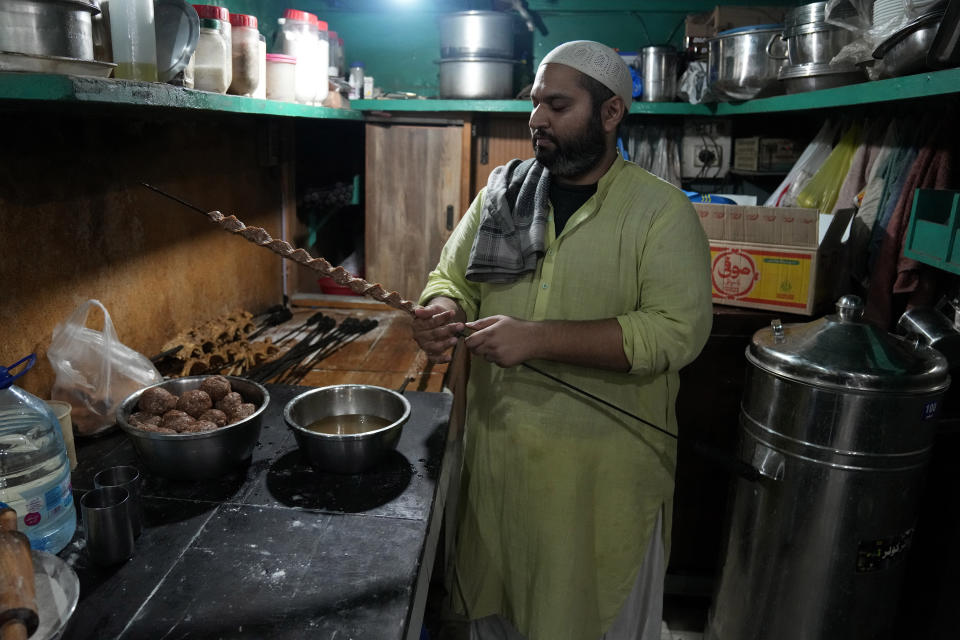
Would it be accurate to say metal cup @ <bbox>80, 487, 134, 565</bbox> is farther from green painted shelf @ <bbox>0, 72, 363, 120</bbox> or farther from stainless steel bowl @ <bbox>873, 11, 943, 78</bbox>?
stainless steel bowl @ <bbox>873, 11, 943, 78</bbox>

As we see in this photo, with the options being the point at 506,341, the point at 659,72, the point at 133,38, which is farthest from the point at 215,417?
the point at 659,72

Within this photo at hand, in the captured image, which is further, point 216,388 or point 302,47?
point 302,47

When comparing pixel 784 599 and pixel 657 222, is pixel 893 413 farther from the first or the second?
pixel 657 222

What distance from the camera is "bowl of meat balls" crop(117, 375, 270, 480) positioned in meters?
1.79

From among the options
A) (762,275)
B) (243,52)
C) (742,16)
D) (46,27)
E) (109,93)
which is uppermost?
(742,16)

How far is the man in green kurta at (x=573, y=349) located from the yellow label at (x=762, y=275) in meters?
0.95

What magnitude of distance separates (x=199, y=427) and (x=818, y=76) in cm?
262

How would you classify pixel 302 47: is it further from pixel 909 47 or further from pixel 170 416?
pixel 909 47

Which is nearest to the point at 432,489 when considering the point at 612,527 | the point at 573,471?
the point at 573,471

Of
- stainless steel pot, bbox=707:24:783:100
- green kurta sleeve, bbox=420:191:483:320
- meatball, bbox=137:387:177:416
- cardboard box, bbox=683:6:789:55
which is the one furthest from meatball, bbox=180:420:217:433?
cardboard box, bbox=683:6:789:55

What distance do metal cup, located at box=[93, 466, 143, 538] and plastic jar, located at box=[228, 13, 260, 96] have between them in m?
1.32

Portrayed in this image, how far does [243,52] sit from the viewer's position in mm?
2244

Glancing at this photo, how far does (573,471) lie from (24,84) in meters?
1.65

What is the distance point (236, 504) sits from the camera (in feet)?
5.88
